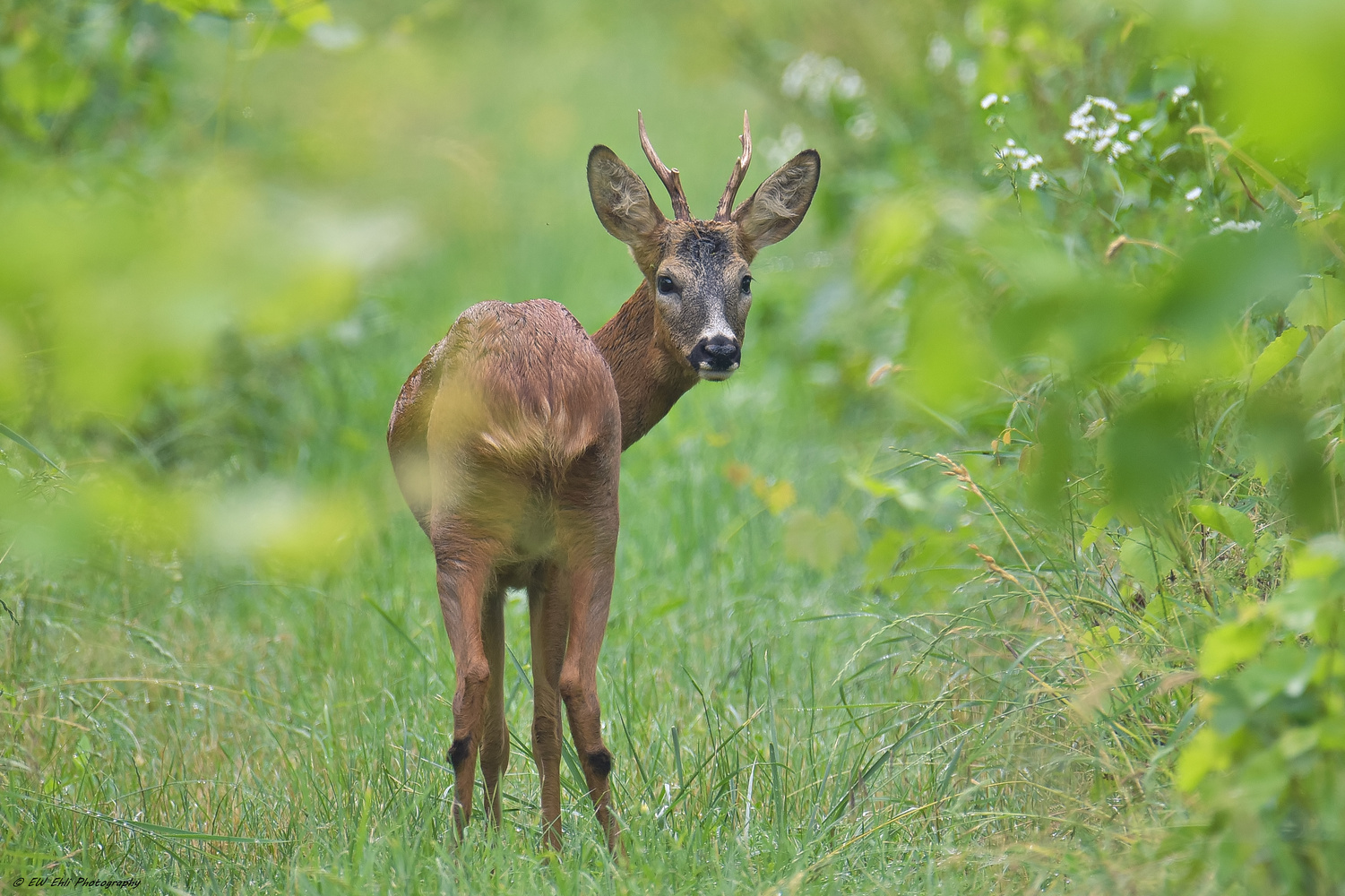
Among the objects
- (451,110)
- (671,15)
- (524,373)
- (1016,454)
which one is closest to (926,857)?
(1016,454)

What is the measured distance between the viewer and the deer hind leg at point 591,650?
3.16 m

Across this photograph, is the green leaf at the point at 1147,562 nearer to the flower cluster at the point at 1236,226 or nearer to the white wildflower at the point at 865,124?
the flower cluster at the point at 1236,226

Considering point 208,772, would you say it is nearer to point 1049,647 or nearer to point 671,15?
point 1049,647

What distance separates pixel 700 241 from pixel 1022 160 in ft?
3.28

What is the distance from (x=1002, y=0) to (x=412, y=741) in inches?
133

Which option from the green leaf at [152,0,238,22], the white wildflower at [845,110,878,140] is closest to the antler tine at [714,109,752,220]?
the green leaf at [152,0,238,22]

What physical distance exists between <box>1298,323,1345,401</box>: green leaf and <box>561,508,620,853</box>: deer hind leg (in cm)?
160

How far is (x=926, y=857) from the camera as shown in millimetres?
3141

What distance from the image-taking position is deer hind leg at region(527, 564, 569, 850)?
3336mm

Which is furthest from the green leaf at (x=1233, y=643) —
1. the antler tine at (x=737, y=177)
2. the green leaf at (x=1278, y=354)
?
the antler tine at (x=737, y=177)

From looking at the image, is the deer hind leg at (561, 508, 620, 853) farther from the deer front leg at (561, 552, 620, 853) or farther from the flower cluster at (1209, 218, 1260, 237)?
the flower cluster at (1209, 218, 1260, 237)

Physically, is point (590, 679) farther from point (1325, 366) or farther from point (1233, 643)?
point (1325, 366)

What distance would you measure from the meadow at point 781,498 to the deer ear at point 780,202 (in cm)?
40

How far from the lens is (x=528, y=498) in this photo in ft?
10.6
